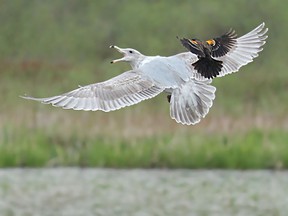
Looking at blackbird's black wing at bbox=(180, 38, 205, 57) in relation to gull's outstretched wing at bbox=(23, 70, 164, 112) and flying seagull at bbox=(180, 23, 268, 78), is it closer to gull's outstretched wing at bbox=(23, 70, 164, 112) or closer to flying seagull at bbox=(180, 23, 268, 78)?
flying seagull at bbox=(180, 23, 268, 78)

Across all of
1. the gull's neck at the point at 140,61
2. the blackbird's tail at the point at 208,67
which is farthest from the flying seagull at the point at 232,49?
the gull's neck at the point at 140,61

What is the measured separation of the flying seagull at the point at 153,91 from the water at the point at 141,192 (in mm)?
6918

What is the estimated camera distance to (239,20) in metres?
27.7

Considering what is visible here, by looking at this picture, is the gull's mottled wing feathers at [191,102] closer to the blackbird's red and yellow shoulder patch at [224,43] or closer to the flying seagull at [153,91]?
the flying seagull at [153,91]

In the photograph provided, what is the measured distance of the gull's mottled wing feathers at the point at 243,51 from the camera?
689 centimetres

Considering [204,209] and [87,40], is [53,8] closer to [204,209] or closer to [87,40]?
[87,40]

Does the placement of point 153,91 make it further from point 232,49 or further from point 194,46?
point 232,49

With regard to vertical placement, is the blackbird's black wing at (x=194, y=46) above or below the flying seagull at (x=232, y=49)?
below

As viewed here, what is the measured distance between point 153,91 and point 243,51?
0.95 metres

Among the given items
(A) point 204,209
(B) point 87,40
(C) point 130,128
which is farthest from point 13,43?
(A) point 204,209

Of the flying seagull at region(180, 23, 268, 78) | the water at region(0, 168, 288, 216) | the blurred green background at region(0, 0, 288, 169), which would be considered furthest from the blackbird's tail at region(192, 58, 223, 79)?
the blurred green background at region(0, 0, 288, 169)

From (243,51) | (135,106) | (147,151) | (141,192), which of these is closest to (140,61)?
(243,51)

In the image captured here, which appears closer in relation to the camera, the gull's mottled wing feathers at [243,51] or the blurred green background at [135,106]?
the gull's mottled wing feathers at [243,51]

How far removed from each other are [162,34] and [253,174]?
12586 mm
